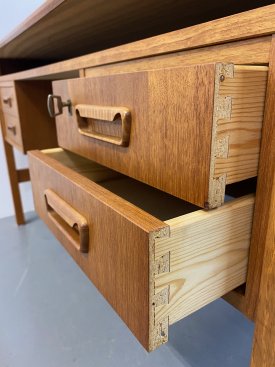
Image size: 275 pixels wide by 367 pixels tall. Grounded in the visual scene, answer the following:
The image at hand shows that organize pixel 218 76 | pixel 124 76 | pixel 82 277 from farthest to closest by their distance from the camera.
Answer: pixel 82 277 < pixel 124 76 < pixel 218 76

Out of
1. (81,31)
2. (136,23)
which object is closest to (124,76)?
(136,23)

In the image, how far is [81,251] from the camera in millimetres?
416

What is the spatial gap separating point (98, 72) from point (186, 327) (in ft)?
2.05

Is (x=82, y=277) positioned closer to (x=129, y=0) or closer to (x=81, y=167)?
(x=81, y=167)

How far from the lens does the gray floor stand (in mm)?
667

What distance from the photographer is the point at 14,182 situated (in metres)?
1.32

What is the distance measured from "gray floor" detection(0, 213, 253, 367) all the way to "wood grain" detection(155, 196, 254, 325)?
417 mm

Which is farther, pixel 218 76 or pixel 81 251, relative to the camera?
pixel 81 251

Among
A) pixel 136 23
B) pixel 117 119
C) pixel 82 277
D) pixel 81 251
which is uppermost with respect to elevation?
pixel 136 23

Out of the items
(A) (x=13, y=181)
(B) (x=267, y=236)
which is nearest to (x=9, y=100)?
(A) (x=13, y=181)

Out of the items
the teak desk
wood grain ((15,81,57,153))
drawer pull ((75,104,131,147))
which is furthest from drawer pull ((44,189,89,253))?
wood grain ((15,81,57,153))

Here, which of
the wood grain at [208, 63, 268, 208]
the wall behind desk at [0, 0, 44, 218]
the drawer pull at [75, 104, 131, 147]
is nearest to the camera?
the wood grain at [208, 63, 268, 208]

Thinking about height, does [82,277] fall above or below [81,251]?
below

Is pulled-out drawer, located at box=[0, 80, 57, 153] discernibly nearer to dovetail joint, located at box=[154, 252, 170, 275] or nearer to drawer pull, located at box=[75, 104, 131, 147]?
drawer pull, located at box=[75, 104, 131, 147]
